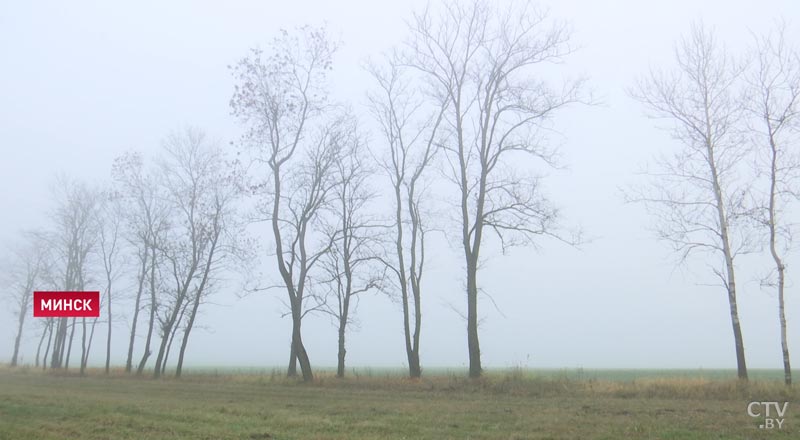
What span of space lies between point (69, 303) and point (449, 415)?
105 ft

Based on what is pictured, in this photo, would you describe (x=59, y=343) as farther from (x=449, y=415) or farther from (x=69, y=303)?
(x=449, y=415)

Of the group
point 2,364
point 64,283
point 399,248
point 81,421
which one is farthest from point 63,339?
point 81,421

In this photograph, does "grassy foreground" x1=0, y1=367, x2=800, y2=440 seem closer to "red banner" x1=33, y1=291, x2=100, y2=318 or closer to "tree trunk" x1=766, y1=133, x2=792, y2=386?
"tree trunk" x1=766, y1=133, x2=792, y2=386

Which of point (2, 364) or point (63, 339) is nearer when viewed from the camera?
point (63, 339)

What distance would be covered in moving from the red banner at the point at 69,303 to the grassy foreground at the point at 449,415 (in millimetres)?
22722

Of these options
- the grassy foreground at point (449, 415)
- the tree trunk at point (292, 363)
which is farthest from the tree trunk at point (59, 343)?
the grassy foreground at point (449, 415)

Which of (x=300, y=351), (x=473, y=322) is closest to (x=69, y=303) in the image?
(x=300, y=351)

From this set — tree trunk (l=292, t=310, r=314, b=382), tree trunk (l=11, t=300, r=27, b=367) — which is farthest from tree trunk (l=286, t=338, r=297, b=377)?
A: tree trunk (l=11, t=300, r=27, b=367)

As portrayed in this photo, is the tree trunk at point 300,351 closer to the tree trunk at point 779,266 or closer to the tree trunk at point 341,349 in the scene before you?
the tree trunk at point 341,349

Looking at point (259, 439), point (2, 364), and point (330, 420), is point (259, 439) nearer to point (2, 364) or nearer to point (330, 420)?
point (330, 420)

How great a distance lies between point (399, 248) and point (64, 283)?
2924 centimetres

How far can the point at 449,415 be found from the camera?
44.8 ft

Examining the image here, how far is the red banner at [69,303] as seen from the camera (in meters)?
38.1

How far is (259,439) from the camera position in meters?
10.3
